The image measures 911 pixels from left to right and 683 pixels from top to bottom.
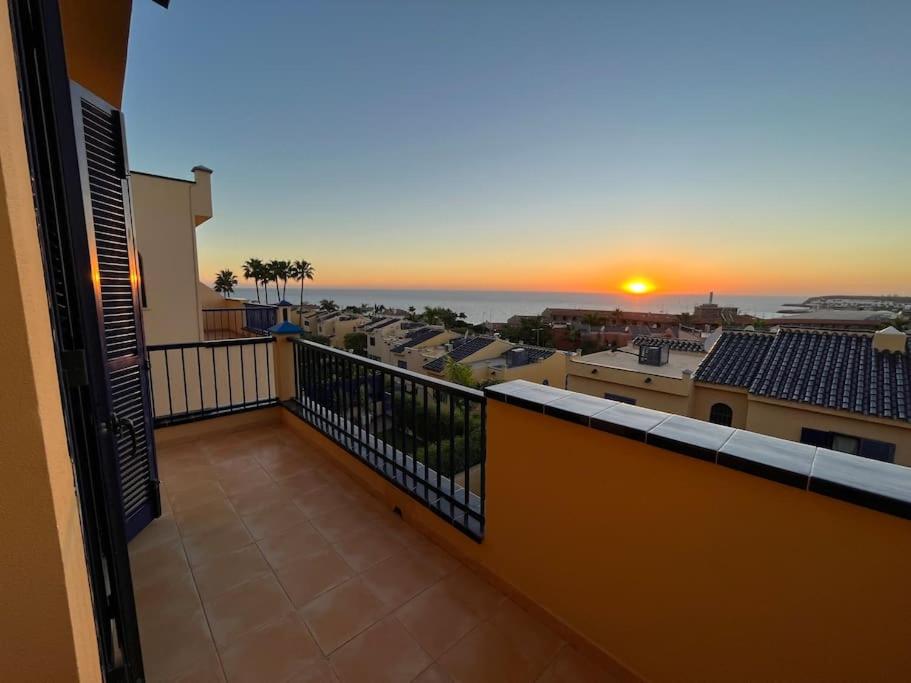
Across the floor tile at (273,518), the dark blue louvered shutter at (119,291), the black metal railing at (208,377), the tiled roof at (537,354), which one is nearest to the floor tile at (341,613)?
the floor tile at (273,518)

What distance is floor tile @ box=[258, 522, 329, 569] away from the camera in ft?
7.24

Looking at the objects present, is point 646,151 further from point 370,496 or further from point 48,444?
point 48,444

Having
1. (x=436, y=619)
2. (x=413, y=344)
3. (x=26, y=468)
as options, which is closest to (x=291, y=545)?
(x=436, y=619)

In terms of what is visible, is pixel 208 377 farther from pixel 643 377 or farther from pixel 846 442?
pixel 846 442

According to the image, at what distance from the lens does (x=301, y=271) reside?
115 feet

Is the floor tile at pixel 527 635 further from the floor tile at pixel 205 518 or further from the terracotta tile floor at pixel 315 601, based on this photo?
the floor tile at pixel 205 518

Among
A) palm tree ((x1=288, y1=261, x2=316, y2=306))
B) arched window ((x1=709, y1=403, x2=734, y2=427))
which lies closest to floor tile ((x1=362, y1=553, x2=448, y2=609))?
arched window ((x1=709, y1=403, x2=734, y2=427))

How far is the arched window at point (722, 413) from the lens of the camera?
39.9 ft

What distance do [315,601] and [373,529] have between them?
60 centimetres

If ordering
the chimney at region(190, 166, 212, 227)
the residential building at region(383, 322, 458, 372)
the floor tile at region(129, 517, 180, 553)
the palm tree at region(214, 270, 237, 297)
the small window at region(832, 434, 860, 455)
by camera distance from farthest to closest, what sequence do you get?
the palm tree at region(214, 270, 237, 297) → the residential building at region(383, 322, 458, 372) → the small window at region(832, 434, 860, 455) → the chimney at region(190, 166, 212, 227) → the floor tile at region(129, 517, 180, 553)

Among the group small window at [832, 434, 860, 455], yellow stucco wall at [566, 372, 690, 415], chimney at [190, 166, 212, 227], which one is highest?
chimney at [190, 166, 212, 227]

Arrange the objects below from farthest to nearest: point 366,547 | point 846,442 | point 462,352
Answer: point 462,352 < point 846,442 < point 366,547

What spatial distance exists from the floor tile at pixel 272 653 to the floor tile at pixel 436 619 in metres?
0.42

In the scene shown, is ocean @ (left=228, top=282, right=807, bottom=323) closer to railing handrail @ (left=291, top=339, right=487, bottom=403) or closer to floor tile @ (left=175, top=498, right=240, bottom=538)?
railing handrail @ (left=291, top=339, right=487, bottom=403)
